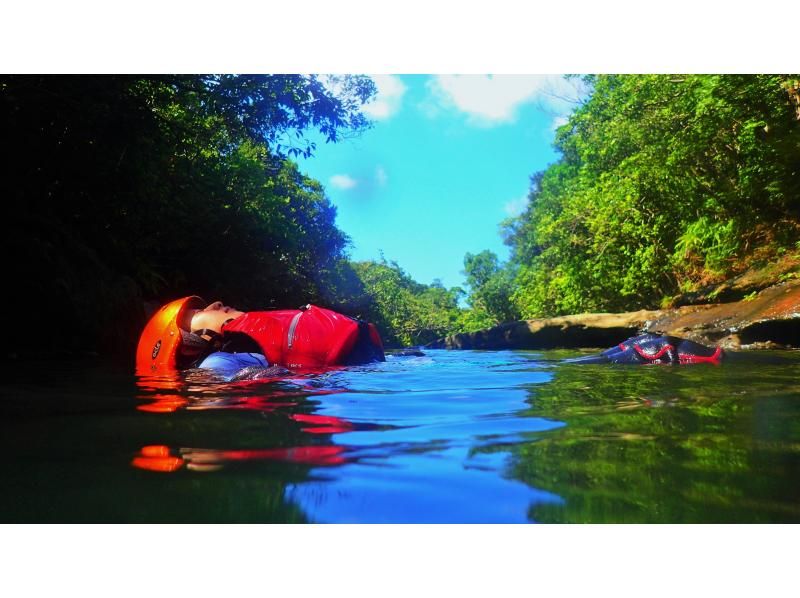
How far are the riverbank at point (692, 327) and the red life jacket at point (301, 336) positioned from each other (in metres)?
5.59

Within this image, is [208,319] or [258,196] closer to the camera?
[208,319]

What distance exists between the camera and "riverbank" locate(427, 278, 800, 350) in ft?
22.9

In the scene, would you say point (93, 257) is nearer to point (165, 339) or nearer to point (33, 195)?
point (33, 195)

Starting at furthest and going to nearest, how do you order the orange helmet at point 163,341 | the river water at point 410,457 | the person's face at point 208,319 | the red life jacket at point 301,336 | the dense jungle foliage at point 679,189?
the dense jungle foliage at point 679,189 → the person's face at point 208,319 → the red life jacket at point 301,336 → the orange helmet at point 163,341 → the river water at point 410,457

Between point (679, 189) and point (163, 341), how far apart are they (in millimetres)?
11648

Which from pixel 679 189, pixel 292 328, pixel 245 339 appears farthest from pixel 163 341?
pixel 679 189

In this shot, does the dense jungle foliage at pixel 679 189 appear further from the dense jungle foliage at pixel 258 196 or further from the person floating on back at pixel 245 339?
the person floating on back at pixel 245 339

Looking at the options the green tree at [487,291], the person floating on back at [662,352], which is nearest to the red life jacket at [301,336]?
the person floating on back at [662,352]

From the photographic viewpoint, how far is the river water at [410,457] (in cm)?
99

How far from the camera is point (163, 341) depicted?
4.04 meters

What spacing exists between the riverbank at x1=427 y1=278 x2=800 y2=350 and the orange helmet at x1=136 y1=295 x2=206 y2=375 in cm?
670

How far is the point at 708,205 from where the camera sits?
11141 millimetres

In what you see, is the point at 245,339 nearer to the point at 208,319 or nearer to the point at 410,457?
the point at 208,319
